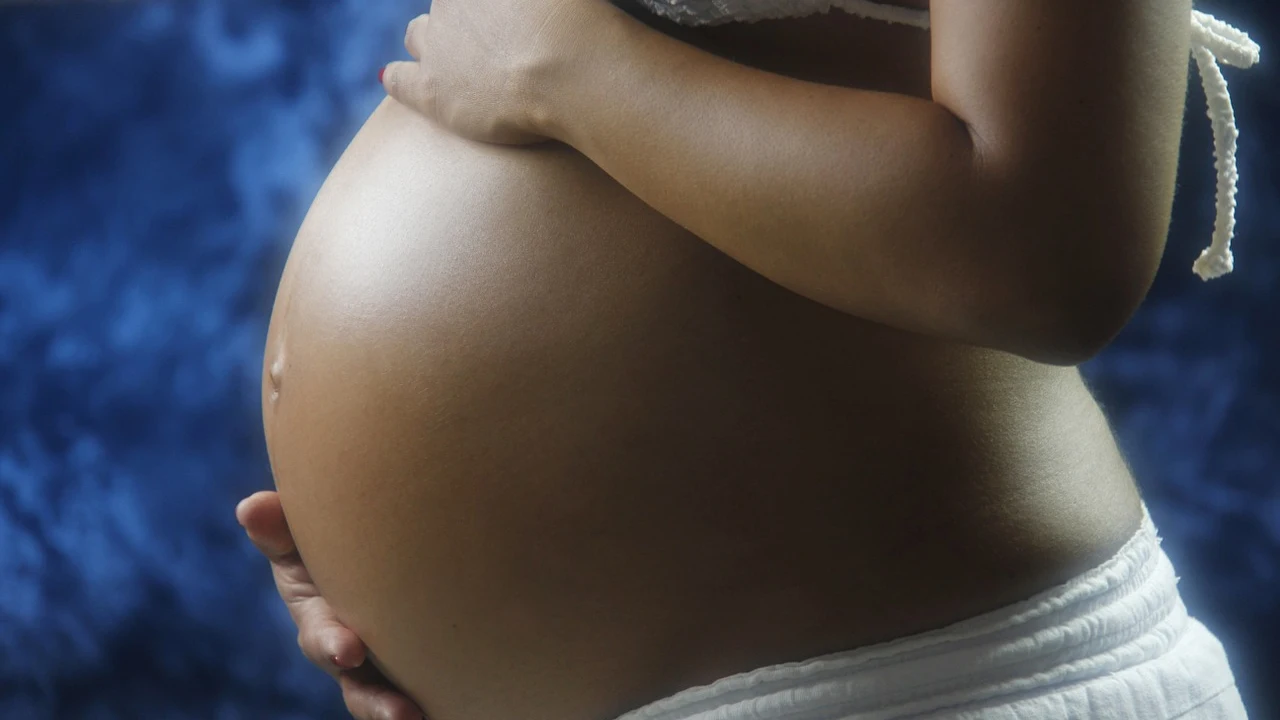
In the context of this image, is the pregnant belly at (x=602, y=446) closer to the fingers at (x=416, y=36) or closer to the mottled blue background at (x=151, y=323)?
the fingers at (x=416, y=36)

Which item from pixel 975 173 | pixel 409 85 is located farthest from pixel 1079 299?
pixel 409 85

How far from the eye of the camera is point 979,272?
Result: 0.41 metres

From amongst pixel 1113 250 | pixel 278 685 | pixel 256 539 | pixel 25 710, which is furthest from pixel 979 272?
pixel 25 710

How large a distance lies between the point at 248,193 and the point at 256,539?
56 cm

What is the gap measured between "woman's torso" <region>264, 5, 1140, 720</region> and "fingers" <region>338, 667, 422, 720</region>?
0.23ft

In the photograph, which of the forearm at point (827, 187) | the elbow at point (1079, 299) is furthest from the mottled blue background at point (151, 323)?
the elbow at point (1079, 299)

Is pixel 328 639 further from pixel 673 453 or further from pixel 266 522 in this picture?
pixel 673 453

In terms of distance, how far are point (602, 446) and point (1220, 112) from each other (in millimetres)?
339

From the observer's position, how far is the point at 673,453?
51 centimetres

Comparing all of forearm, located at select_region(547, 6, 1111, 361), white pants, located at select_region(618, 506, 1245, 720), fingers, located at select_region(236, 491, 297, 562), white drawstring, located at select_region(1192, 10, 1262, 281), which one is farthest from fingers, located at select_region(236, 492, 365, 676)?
white drawstring, located at select_region(1192, 10, 1262, 281)

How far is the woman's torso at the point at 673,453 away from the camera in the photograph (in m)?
0.50

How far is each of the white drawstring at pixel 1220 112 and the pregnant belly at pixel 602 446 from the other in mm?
132

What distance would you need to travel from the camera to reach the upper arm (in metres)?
0.39

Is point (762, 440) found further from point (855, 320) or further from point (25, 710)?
point (25, 710)
